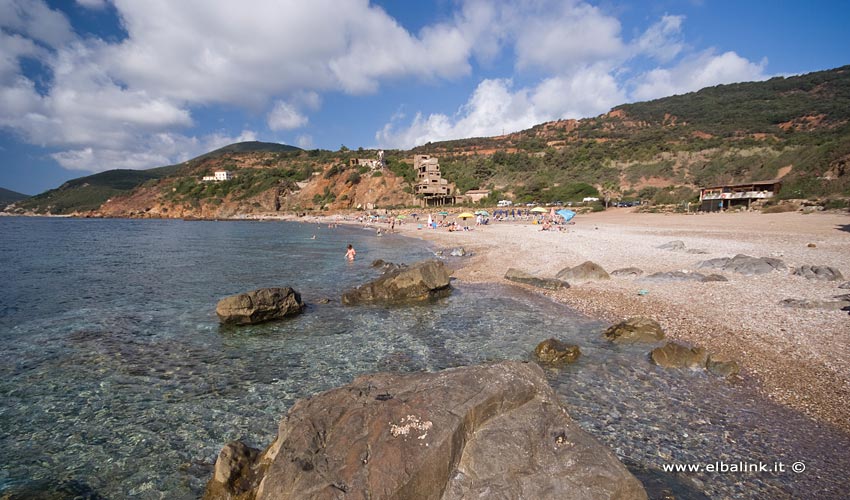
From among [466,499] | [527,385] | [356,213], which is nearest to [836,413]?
[527,385]

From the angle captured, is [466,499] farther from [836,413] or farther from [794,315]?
[794,315]

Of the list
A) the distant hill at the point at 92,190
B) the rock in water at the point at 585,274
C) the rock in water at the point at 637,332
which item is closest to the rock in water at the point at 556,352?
the rock in water at the point at 637,332

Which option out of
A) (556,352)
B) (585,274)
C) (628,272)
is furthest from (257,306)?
(628,272)

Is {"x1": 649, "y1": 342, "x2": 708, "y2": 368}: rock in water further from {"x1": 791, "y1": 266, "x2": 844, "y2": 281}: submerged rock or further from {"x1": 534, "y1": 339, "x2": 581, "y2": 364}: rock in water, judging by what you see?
{"x1": 791, "y1": 266, "x2": 844, "y2": 281}: submerged rock

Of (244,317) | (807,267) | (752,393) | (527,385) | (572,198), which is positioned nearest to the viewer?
(527,385)

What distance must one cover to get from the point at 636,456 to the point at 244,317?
9.96 metres

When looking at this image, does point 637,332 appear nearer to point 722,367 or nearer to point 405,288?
point 722,367

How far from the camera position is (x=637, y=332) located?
902 centimetres

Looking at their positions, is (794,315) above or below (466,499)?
below

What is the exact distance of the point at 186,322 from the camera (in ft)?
37.4

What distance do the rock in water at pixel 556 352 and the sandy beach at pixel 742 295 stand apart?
278cm

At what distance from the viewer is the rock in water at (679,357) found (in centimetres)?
756

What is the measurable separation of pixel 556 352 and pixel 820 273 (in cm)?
1040

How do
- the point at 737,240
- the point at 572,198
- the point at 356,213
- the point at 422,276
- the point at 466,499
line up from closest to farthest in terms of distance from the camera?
1. the point at 466,499
2. the point at 422,276
3. the point at 737,240
4. the point at 572,198
5. the point at 356,213
